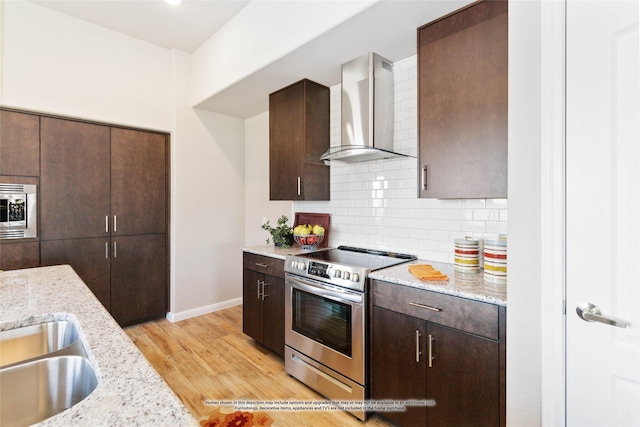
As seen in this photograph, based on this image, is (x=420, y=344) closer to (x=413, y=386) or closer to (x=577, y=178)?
(x=413, y=386)

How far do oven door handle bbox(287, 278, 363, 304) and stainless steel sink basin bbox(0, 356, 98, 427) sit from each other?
1.39 meters

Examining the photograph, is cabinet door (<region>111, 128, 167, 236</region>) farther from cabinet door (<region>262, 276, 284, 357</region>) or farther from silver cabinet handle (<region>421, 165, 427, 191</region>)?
silver cabinet handle (<region>421, 165, 427, 191</region>)

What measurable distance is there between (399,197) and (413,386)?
1.36 metres

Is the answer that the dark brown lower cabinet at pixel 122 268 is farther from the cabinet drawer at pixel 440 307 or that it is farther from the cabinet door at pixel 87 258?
the cabinet drawer at pixel 440 307

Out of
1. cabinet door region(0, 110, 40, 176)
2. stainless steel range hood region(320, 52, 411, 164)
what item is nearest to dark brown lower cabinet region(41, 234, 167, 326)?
cabinet door region(0, 110, 40, 176)

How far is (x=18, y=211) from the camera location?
2740mm

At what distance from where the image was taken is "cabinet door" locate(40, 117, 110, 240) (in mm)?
2883

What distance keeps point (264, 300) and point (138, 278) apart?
1673mm

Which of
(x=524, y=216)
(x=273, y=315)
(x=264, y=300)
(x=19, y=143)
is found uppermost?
(x=19, y=143)

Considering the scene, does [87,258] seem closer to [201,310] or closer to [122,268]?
[122,268]

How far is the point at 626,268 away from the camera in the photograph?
3.50ft

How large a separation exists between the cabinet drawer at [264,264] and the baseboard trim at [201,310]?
130 cm

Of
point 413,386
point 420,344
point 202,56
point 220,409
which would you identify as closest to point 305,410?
point 220,409

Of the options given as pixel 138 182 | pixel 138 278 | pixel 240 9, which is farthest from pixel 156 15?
pixel 138 278
